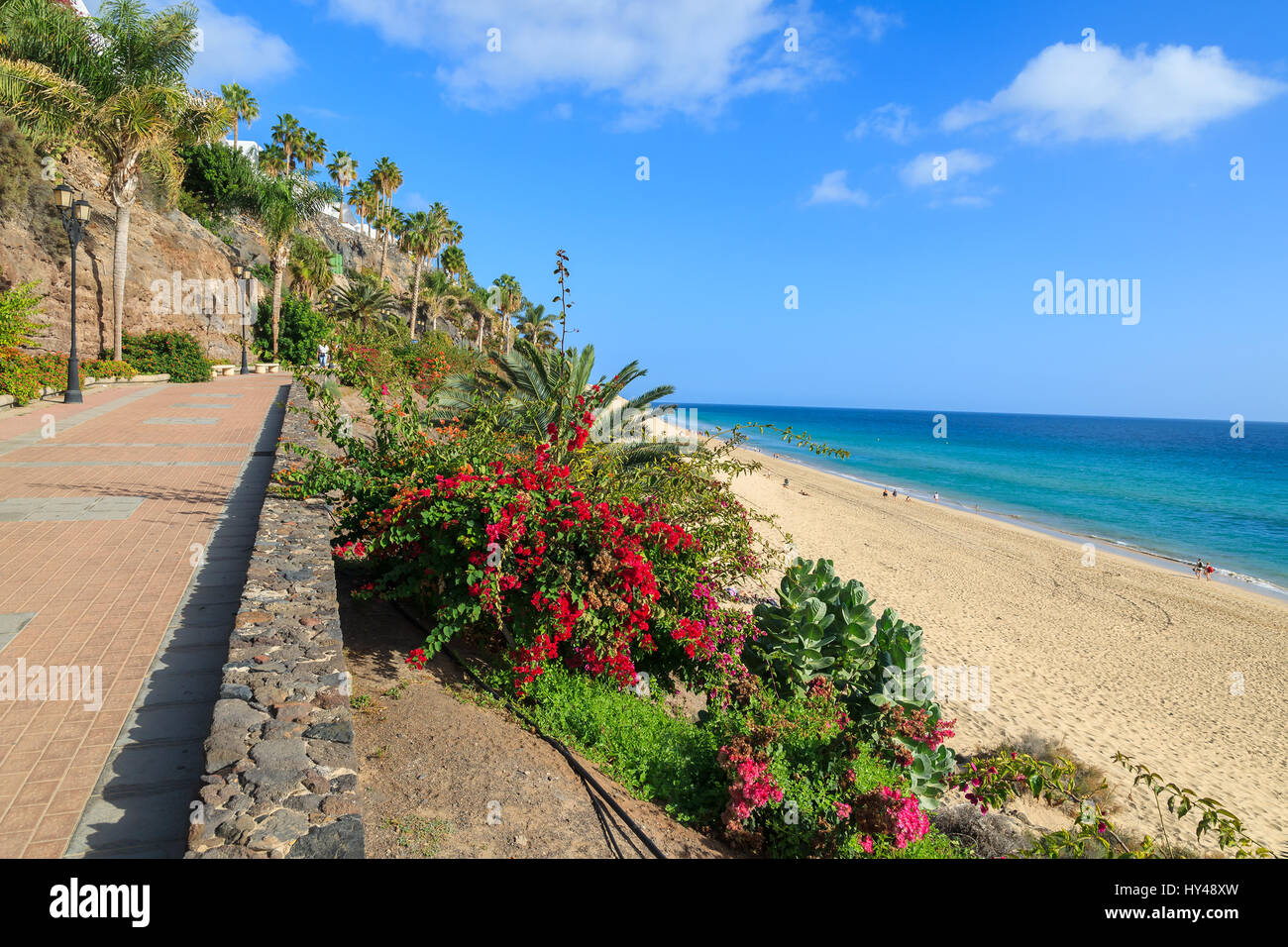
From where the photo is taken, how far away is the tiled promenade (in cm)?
342

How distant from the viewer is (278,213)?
3341 cm

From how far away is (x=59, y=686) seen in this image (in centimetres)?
445

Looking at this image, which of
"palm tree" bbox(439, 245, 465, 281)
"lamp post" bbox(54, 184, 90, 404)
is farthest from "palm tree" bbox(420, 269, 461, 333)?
"lamp post" bbox(54, 184, 90, 404)

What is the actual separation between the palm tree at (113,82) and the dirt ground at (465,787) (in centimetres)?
2393

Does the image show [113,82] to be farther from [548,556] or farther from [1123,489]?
[1123,489]

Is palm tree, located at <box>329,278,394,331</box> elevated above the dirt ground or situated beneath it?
elevated above

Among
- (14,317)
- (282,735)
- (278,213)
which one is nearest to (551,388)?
(282,735)

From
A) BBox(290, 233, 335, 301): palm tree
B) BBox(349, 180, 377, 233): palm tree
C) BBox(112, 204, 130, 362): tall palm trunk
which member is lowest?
BBox(112, 204, 130, 362): tall palm trunk

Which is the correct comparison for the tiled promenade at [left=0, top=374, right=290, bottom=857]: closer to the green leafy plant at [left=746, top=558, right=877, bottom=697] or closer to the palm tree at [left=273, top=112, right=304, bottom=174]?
the green leafy plant at [left=746, top=558, right=877, bottom=697]

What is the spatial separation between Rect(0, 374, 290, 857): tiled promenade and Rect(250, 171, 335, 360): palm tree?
24.7 metres

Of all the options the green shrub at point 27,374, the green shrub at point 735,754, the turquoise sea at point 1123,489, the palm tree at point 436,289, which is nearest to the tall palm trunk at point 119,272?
the green shrub at point 27,374

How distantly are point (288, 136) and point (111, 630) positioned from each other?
218 feet

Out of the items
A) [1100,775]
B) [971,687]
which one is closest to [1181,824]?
[1100,775]
